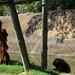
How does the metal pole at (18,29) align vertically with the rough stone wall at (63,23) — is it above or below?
above

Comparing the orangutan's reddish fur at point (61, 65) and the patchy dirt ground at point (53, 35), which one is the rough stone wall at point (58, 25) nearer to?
the patchy dirt ground at point (53, 35)

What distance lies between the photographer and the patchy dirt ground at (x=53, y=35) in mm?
12010

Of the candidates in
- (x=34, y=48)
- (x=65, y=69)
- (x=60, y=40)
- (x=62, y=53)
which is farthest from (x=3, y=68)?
(x=60, y=40)

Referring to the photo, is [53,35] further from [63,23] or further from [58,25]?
[63,23]

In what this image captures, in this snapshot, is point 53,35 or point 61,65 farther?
point 53,35

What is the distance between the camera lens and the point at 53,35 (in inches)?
563

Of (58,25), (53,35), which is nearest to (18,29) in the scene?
(53,35)

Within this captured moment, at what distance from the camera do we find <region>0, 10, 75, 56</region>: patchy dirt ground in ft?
39.4

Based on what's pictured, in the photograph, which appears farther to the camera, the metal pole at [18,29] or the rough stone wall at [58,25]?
the rough stone wall at [58,25]

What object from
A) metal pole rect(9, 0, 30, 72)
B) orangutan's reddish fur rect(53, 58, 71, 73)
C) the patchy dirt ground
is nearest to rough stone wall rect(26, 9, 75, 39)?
the patchy dirt ground

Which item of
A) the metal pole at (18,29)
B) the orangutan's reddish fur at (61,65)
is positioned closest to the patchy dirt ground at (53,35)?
the orangutan's reddish fur at (61,65)

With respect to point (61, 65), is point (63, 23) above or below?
above

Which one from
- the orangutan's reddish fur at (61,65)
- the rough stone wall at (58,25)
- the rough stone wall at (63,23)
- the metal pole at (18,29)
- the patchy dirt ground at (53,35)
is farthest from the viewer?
the rough stone wall at (58,25)

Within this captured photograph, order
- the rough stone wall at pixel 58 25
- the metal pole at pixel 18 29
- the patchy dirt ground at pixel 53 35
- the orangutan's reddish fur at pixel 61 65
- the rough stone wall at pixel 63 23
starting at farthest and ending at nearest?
the rough stone wall at pixel 58 25, the rough stone wall at pixel 63 23, the patchy dirt ground at pixel 53 35, the orangutan's reddish fur at pixel 61 65, the metal pole at pixel 18 29
